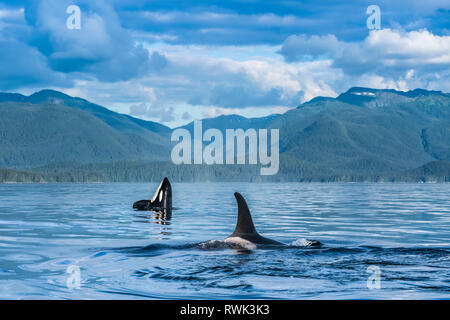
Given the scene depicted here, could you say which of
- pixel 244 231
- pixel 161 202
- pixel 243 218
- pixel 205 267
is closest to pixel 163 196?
pixel 161 202

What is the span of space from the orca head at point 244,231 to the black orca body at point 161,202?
21.4 metres

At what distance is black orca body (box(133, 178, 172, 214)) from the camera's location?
43.6 metres

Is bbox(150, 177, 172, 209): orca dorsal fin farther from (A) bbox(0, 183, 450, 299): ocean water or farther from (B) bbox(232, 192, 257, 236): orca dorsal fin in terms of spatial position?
(B) bbox(232, 192, 257, 236): orca dorsal fin

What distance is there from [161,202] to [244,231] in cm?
2433

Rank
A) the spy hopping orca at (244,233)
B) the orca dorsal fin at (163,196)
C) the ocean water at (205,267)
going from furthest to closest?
the orca dorsal fin at (163,196), the spy hopping orca at (244,233), the ocean water at (205,267)

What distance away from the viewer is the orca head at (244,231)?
2106 cm

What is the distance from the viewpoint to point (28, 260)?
19.5 m

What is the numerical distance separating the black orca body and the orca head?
70.1ft

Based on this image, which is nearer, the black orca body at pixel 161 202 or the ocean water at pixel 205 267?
the ocean water at pixel 205 267

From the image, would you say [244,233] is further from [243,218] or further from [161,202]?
[161,202]

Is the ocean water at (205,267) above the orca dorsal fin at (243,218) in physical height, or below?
below

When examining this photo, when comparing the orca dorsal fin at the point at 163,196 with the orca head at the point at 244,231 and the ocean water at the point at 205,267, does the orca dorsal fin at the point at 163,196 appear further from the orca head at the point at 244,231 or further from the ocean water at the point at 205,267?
the orca head at the point at 244,231

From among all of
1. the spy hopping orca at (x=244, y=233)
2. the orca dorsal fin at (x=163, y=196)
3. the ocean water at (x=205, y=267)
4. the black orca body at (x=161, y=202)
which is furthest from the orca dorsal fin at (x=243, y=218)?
the orca dorsal fin at (x=163, y=196)

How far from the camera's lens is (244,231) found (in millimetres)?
21469
